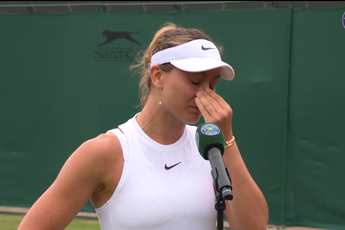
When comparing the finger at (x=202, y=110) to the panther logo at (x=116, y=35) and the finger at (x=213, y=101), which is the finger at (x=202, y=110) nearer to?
the finger at (x=213, y=101)

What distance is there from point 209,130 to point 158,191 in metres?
0.43

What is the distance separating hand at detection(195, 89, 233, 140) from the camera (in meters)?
2.26

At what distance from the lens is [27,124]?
740 centimetres

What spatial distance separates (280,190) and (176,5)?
243cm

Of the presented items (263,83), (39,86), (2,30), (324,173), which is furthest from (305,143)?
(2,30)

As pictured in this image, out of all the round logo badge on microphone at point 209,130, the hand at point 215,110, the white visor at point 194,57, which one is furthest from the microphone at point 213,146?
the white visor at point 194,57

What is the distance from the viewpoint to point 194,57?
246 cm

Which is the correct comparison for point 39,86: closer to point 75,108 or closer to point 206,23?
point 75,108

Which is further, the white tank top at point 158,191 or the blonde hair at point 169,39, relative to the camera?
the blonde hair at point 169,39

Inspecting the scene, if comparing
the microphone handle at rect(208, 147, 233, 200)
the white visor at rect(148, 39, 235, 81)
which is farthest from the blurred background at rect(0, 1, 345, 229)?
the microphone handle at rect(208, 147, 233, 200)

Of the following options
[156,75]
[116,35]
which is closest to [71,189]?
[156,75]

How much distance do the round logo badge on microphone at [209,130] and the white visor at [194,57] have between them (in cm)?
33

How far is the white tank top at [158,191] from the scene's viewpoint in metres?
2.36

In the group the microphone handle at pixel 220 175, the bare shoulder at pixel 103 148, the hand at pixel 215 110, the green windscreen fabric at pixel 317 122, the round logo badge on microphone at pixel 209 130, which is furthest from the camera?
the green windscreen fabric at pixel 317 122
